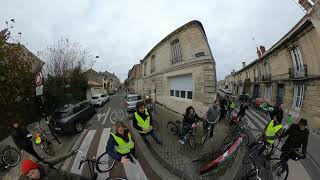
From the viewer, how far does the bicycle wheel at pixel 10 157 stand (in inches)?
255

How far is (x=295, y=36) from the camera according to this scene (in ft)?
44.1

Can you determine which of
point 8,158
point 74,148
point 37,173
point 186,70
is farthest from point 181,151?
point 186,70

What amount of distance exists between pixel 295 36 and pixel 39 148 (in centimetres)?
1760

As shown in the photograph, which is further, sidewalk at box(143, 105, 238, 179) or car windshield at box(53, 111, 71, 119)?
car windshield at box(53, 111, 71, 119)

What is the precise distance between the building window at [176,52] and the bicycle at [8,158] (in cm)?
1092

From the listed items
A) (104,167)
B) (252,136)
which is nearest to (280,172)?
(252,136)

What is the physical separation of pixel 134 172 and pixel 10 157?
16.3ft

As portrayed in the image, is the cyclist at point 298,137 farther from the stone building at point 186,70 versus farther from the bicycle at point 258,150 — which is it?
the stone building at point 186,70

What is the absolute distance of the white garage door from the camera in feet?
42.9

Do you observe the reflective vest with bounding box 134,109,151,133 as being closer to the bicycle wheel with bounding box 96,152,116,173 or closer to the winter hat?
the bicycle wheel with bounding box 96,152,116,173

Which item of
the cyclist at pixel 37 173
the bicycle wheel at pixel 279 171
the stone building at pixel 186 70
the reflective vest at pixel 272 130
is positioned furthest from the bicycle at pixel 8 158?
the stone building at pixel 186 70

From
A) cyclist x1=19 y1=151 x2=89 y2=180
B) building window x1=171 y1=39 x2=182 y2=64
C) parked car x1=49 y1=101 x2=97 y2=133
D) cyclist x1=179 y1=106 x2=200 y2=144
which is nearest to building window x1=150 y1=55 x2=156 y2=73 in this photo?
building window x1=171 y1=39 x2=182 y2=64

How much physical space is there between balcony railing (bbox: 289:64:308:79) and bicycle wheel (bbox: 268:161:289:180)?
1042 centimetres

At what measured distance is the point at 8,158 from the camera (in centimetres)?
662
